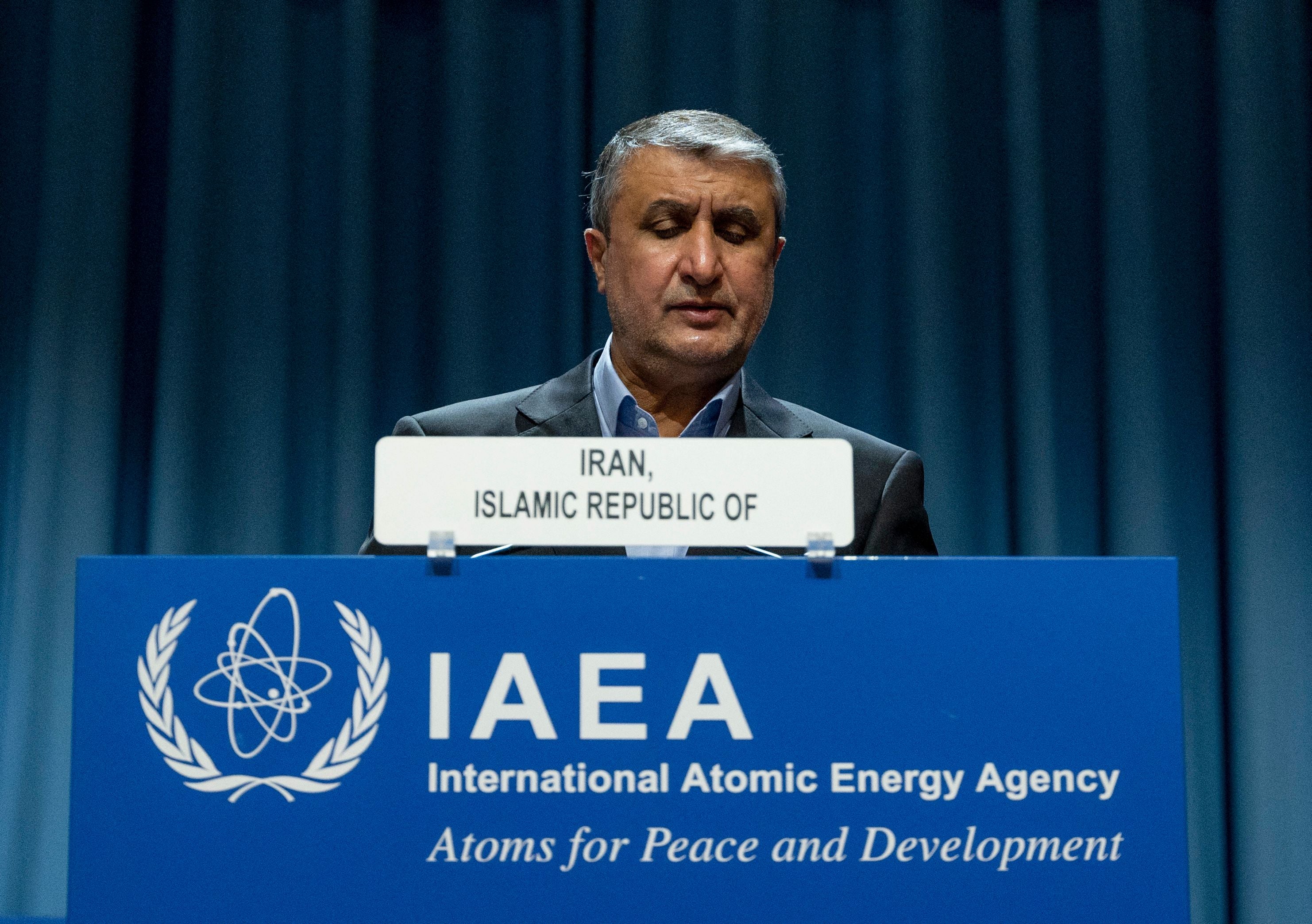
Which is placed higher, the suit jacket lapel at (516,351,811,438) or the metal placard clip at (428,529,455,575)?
the suit jacket lapel at (516,351,811,438)

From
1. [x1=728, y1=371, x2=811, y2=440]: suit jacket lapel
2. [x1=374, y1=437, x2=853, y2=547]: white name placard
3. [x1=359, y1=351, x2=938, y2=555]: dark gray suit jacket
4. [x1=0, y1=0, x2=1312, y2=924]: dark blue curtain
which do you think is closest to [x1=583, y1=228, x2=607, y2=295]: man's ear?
[x1=359, y1=351, x2=938, y2=555]: dark gray suit jacket

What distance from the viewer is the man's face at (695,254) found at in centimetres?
128

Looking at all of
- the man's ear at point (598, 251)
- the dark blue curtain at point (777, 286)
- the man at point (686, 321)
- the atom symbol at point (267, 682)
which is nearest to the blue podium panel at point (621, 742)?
the atom symbol at point (267, 682)

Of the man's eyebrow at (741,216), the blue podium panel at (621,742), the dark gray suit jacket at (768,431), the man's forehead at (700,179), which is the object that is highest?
the man's forehead at (700,179)

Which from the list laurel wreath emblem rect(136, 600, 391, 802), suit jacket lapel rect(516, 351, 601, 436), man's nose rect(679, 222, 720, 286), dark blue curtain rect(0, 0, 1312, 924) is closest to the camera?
laurel wreath emblem rect(136, 600, 391, 802)

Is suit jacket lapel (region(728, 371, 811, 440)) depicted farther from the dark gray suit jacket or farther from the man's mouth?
the man's mouth

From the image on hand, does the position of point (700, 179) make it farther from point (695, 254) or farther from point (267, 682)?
point (267, 682)

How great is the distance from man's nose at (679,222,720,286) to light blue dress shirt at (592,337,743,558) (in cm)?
18

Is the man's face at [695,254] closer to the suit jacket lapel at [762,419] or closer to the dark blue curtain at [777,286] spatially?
the suit jacket lapel at [762,419]

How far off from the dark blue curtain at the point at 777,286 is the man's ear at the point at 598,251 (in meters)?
1.09

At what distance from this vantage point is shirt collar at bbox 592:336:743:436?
141cm

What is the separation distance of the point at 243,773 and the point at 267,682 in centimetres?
6

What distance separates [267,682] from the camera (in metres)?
0.68

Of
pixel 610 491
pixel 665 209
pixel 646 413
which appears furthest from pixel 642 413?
pixel 610 491
